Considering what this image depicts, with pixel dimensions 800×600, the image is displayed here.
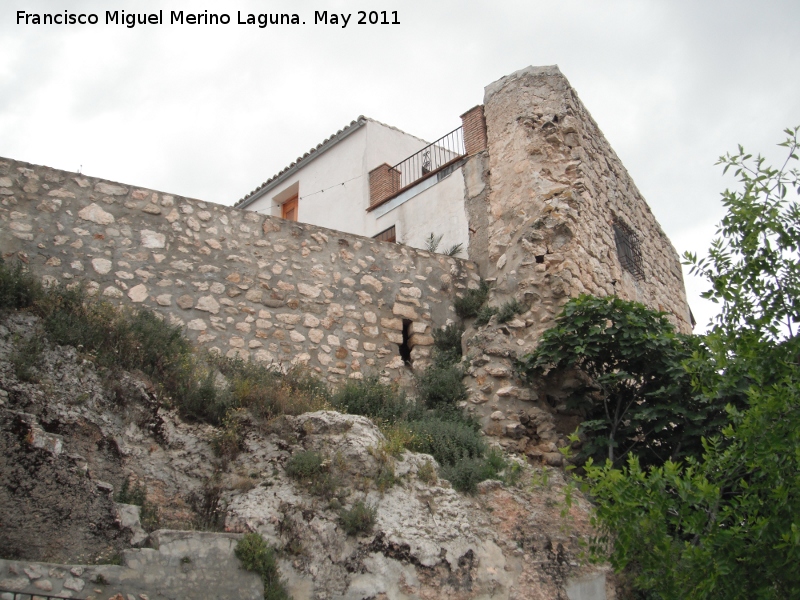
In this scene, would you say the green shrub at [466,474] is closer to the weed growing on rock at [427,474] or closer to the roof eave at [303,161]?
the weed growing on rock at [427,474]

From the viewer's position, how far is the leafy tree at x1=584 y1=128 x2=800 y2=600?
4.45m

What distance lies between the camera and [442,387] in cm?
855

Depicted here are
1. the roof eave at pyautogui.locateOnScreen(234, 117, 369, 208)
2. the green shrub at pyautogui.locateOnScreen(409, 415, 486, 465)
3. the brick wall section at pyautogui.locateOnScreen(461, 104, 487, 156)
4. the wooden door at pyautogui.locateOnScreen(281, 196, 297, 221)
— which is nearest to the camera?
the green shrub at pyautogui.locateOnScreen(409, 415, 486, 465)

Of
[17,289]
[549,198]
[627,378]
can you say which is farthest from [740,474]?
[17,289]

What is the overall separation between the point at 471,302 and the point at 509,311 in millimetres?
903

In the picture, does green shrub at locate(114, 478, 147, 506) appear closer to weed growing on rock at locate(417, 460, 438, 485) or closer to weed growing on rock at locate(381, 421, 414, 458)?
weed growing on rock at locate(381, 421, 414, 458)

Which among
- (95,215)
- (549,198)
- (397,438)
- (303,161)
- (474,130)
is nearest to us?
(397,438)

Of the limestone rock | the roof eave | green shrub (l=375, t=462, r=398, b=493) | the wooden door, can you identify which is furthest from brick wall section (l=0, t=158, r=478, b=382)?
the wooden door

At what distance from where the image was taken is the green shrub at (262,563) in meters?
5.27

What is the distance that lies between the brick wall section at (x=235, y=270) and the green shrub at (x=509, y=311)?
100cm

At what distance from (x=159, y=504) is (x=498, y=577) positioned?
2.64 m

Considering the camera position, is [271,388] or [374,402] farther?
[374,402]

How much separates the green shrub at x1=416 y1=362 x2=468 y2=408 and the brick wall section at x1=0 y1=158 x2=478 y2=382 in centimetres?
51

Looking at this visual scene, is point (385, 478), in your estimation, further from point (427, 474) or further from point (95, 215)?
point (95, 215)
